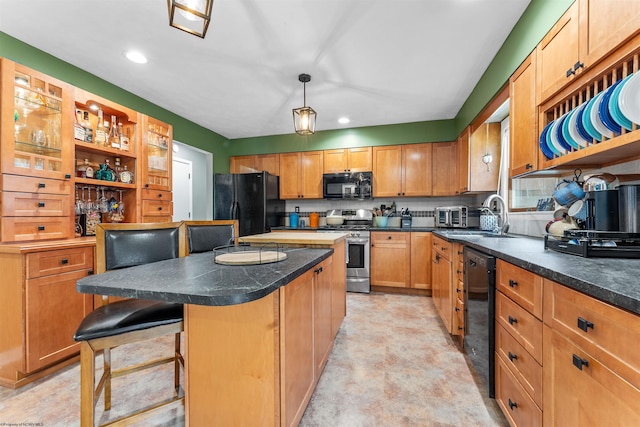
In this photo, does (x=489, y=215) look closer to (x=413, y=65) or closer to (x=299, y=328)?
(x=413, y=65)

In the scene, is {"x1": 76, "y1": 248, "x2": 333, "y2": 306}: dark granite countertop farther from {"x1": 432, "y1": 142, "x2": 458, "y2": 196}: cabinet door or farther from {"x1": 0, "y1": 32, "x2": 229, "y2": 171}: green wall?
{"x1": 432, "y1": 142, "x2": 458, "y2": 196}: cabinet door

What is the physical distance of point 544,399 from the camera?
982mm

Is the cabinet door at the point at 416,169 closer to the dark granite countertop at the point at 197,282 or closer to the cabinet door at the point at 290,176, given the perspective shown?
the cabinet door at the point at 290,176

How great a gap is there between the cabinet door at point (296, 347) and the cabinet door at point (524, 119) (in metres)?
1.66

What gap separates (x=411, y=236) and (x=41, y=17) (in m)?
4.08

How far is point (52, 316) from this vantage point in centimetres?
181

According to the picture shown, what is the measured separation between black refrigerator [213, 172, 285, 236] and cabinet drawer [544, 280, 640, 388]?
369cm

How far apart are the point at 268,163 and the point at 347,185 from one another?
4.93 ft

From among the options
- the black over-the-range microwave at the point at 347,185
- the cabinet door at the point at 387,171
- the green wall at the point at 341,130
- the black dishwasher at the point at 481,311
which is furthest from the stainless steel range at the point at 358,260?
the black dishwasher at the point at 481,311

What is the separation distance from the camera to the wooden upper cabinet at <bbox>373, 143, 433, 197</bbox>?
3.97 meters

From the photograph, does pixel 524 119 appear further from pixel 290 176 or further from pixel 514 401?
pixel 290 176

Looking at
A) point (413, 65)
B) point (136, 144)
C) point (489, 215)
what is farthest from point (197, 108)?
point (489, 215)

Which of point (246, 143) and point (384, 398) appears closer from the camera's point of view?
point (384, 398)

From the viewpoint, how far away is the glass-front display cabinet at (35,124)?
1814 millimetres
